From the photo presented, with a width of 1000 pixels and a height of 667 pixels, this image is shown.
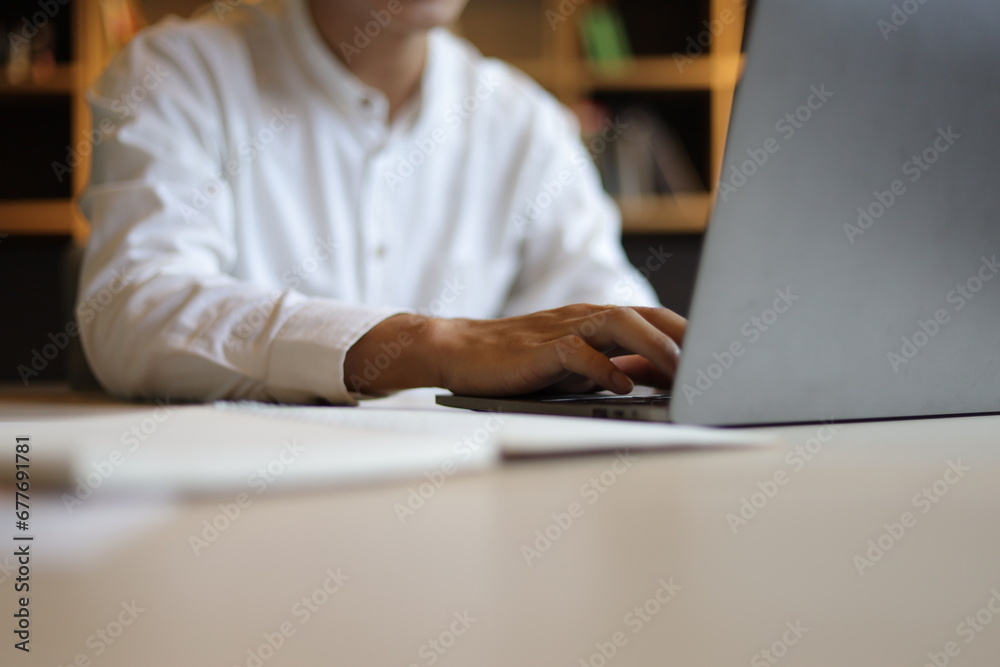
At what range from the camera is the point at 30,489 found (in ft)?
1.23

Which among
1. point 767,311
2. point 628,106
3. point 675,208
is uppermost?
point 767,311

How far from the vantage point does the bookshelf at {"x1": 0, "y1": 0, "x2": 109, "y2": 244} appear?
280 cm

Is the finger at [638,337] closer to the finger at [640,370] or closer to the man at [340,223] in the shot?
the man at [340,223]

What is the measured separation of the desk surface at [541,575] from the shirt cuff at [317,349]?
422 mm

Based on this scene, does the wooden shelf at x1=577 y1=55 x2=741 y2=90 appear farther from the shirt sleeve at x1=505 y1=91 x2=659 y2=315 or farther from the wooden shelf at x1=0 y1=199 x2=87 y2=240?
the wooden shelf at x1=0 y1=199 x2=87 y2=240

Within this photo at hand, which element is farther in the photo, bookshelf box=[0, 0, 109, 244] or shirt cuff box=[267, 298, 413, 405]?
bookshelf box=[0, 0, 109, 244]

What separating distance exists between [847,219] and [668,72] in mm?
2562

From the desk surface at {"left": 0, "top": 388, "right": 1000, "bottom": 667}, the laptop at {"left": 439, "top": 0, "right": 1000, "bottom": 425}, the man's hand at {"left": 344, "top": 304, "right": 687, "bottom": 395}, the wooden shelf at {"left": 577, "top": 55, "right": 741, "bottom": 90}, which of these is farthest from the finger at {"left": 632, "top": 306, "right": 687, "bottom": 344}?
the wooden shelf at {"left": 577, "top": 55, "right": 741, "bottom": 90}

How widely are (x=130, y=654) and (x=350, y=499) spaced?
148mm

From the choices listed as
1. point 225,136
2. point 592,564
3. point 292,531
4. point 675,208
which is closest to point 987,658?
point 592,564

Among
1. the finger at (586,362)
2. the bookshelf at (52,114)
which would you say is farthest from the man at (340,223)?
the bookshelf at (52,114)

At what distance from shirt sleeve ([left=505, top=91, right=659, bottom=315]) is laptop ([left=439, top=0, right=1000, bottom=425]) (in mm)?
923

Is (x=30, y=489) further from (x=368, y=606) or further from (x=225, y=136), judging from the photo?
(x=225, y=136)

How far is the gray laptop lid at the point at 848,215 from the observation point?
0.45m
